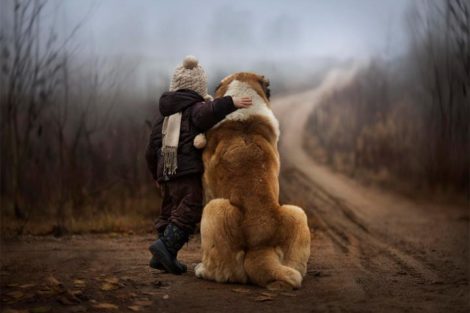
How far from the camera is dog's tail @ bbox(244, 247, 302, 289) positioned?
4457mm

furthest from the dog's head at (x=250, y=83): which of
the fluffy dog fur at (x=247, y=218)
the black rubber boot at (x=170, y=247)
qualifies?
the black rubber boot at (x=170, y=247)

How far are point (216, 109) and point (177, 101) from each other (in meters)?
0.48

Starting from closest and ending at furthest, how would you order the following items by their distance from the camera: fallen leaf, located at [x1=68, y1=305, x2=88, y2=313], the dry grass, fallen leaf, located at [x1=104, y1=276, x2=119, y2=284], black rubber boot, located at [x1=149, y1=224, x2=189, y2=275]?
1. fallen leaf, located at [x1=68, y1=305, x2=88, y2=313]
2. fallen leaf, located at [x1=104, y1=276, x2=119, y2=284]
3. black rubber boot, located at [x1=149, y1=224, x2=189, y2=275]
4. the dry grass

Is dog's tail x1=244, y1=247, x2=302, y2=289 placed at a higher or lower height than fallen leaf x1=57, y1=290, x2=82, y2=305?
higher

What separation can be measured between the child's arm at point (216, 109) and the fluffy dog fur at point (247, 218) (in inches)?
2.6

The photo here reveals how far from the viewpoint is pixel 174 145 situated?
495 cm

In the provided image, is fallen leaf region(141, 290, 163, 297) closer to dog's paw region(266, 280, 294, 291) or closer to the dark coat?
dog's paw region(266, 280, 294, 291)

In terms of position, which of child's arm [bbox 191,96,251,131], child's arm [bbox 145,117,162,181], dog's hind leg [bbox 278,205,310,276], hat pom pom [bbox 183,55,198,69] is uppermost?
hat pom pom [bbox 183,55,198,69]

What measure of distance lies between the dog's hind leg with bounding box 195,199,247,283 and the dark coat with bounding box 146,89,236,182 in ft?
1.62

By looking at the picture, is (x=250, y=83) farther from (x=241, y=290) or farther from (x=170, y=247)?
(x=241, y=290)

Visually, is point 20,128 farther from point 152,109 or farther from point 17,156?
point 152,109

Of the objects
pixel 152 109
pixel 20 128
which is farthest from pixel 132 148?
pixel 20 128

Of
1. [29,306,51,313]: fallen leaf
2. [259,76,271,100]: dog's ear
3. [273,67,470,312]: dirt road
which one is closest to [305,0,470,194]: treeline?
[273,67,470,312]: dirt road

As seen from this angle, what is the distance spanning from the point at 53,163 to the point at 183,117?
13.8 feet
